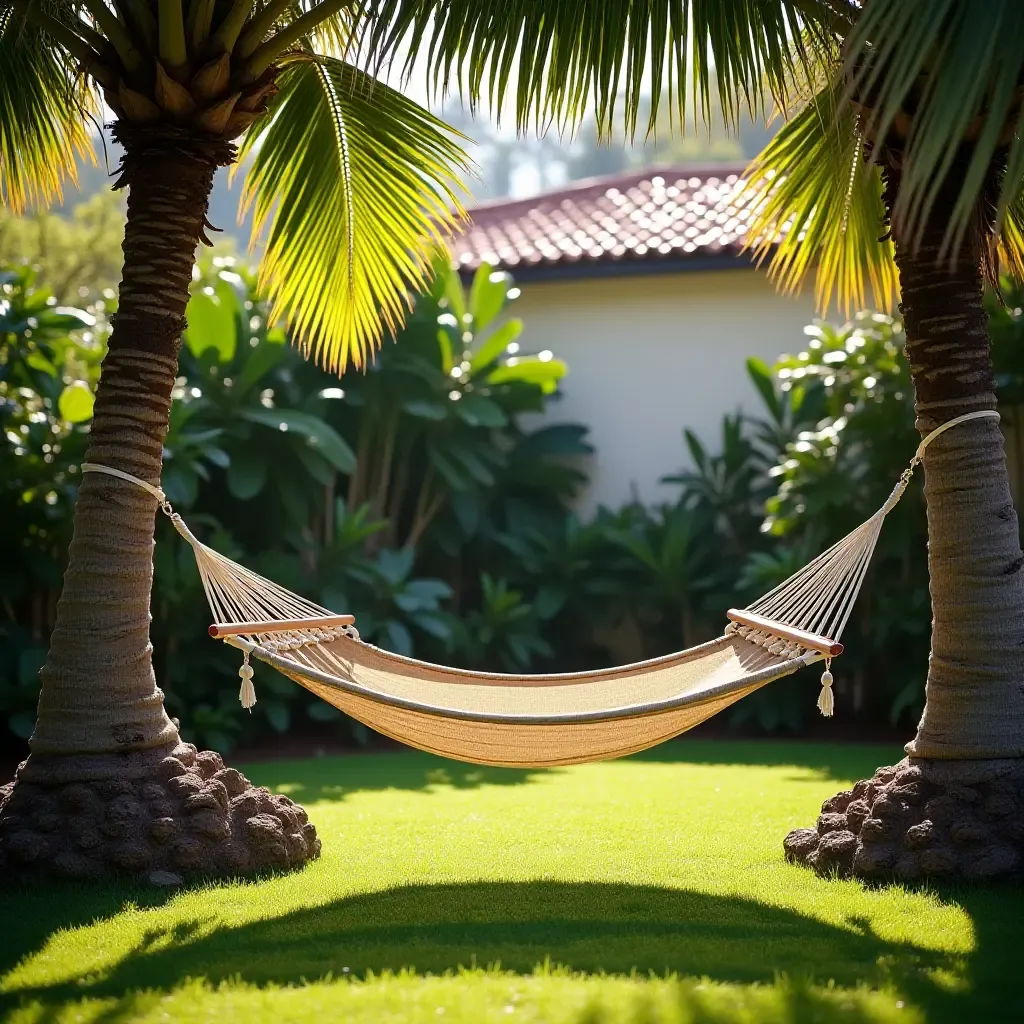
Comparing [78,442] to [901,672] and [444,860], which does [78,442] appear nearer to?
[444,860]

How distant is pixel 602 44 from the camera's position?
143 inches

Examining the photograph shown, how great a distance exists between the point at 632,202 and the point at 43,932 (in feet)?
28.5

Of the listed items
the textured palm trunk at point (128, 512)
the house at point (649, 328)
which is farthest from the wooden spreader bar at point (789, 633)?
the house at point (649, 328)

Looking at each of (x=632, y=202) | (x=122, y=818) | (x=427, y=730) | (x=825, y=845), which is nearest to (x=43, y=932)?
(x=122, y=818)

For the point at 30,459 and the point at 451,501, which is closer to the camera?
the point at 30,459

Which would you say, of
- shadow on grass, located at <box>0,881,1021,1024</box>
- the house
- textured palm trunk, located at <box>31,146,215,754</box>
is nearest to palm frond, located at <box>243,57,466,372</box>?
textured palm trunk, located at <box>31,146,215,754</box>

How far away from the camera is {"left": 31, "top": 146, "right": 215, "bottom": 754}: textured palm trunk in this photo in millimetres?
3701

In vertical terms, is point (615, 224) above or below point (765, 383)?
above

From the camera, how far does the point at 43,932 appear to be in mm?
3154

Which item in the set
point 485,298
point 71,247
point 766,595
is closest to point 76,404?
point 485,298

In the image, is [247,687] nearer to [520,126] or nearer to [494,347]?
[520,126]

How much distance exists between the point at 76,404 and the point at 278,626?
10.1 ft

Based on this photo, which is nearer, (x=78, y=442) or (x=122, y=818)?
(x=122, y=818)

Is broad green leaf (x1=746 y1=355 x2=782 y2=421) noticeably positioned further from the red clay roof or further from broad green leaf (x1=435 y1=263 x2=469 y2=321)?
broad green leaf (x1=435 y1=263 x2=469 y2=321)
